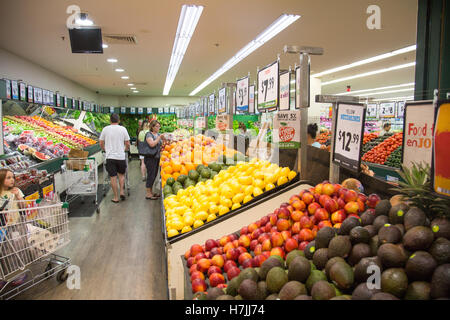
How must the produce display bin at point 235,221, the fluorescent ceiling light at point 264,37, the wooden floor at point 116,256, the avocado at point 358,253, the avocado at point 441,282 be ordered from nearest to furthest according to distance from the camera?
the avocado at point 441,282 → the avocado at point 358,253 → the produce display bin at point 235,221 → the wooden floor at point 116,256 → the fluorescent ceiling light at point 264,37

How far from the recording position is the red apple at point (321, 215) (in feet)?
6.40

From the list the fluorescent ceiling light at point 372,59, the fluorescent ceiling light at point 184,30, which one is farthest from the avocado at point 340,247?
the fluorescent ceiling light at point 372,59

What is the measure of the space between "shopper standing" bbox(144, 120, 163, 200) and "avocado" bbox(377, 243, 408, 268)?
18.6ft

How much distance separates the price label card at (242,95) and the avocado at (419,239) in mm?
3615

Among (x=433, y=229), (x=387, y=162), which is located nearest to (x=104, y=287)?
(x=433, y=229)

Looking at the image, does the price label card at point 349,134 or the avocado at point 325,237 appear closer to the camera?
the avocado at point 325,237

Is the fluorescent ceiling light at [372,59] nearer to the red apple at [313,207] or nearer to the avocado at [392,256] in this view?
the red apple at [313,207]

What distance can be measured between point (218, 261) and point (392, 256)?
3.69 feet

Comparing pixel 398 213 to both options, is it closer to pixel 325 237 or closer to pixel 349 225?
pixel 349 225

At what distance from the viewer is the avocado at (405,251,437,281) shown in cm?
111

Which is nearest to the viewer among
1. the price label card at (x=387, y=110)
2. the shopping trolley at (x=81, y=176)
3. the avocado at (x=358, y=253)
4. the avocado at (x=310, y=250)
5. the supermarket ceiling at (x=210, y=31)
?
the avocado at (x=358, y=253)

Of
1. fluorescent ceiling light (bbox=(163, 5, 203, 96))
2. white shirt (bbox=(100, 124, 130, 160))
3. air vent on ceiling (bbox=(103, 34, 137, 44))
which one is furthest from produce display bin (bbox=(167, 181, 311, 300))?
air vent on ceiling (bbox=(103, 34, 137, 44))

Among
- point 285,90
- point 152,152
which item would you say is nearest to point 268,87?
point 285,90

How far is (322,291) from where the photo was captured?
1.24m
